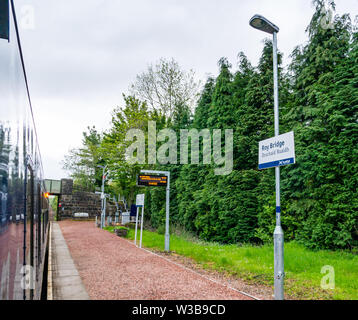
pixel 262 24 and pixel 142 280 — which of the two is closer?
pixel 262 24

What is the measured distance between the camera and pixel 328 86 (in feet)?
34.3

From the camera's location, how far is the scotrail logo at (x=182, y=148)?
15.0 m

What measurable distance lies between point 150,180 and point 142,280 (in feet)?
18.0

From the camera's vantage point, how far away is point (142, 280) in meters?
7.34

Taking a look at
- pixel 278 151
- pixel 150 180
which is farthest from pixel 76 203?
pixel 278 151

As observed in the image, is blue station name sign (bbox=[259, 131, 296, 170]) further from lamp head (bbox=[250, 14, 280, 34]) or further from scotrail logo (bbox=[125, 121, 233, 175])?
scotrail logo (bbox=[125, 121, 233, 175])

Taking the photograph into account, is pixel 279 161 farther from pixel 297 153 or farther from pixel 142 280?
pixel 297 153

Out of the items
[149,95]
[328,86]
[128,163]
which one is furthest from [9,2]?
[149,95]

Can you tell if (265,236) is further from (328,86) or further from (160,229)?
(160,229)

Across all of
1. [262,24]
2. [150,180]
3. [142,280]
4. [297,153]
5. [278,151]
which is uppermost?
[262,24]

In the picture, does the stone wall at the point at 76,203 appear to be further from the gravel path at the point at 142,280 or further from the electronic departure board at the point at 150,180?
the gravel path at the point at 142,280

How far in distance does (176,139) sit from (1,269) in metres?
19.9

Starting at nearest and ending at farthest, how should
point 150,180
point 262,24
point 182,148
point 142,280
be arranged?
1. point 262,24
2. point 142,280
3. point 150,180
4. point 182,148
